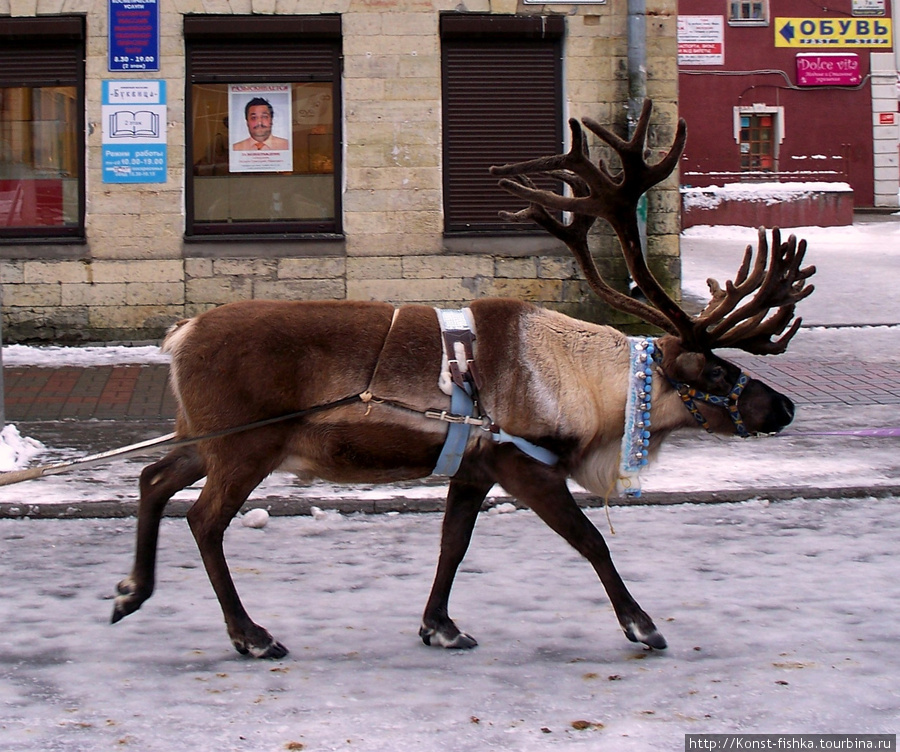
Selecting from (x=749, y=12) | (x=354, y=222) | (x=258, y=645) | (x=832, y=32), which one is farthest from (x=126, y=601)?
(x=832, y=32)

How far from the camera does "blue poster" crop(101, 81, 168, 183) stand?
1215 cm

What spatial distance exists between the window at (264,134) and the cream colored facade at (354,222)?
205 mm

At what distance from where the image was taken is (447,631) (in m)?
4.50

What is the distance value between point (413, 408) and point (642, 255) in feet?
4.11

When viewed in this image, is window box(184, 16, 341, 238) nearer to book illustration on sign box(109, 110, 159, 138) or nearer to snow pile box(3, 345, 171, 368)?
book illustration on sign box(109, 110, 159, 138)

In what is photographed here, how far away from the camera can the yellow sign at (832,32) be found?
2722cm

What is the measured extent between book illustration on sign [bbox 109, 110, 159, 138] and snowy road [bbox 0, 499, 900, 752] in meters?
6.69

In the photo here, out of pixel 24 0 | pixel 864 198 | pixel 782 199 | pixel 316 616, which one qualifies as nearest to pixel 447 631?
pixel 316 616

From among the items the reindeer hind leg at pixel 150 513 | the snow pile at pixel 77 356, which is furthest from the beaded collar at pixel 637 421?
the snow pile at pixel 77 356

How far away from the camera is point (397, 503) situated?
266 inches

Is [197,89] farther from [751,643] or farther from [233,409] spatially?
[751,643]

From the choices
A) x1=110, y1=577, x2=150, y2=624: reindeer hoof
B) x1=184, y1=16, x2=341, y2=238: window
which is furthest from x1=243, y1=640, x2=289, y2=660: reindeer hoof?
x1=184, y1=16, x2=341, y2=238: window

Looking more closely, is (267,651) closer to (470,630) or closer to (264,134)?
(470,630)

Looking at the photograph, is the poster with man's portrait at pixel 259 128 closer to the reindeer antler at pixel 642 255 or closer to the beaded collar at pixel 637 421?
the reindeer antler at pixel 642 255
